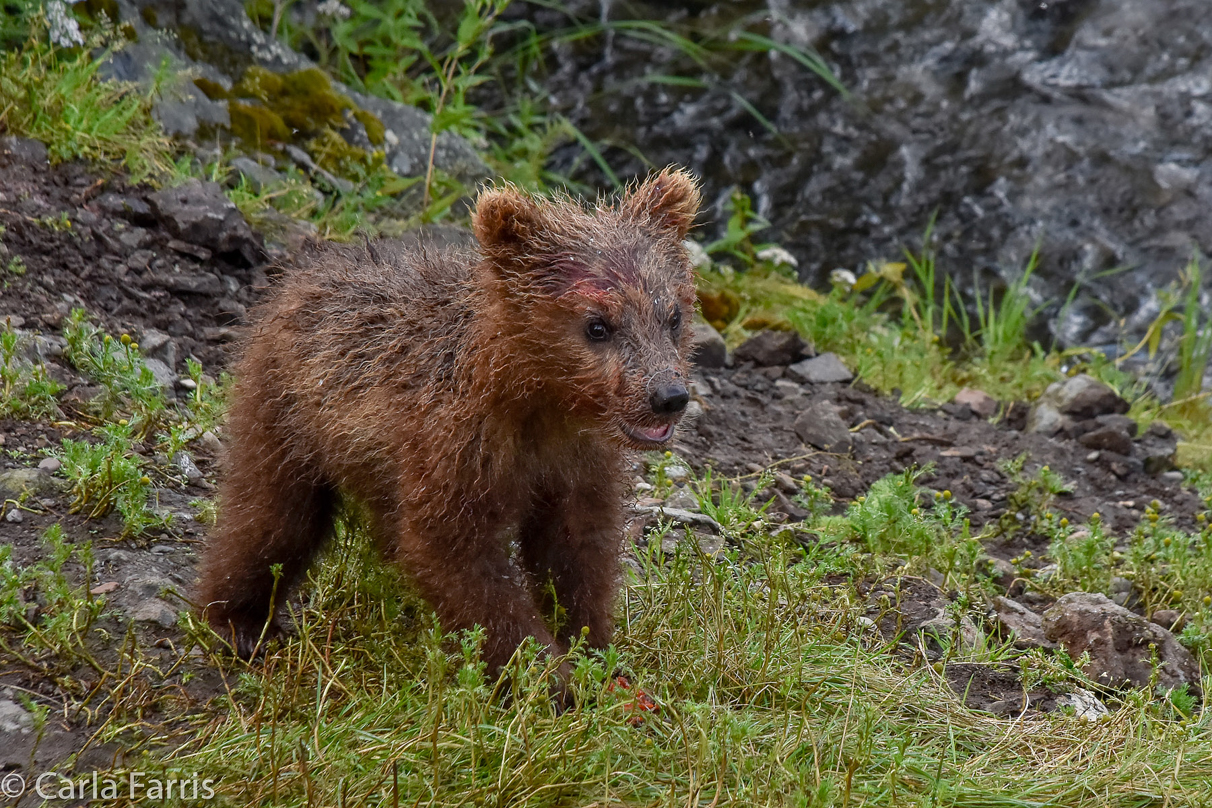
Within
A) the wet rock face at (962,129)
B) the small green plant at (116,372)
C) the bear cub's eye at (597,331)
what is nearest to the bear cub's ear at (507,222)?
the bear cub's eye at (597,331)

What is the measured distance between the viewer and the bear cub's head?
11.1 feet

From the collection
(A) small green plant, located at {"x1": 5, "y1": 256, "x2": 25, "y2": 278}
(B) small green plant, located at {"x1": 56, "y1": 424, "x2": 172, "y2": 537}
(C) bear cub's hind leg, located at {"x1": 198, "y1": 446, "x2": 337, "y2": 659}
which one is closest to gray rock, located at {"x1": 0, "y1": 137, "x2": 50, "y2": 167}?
(A) small green plant, located at {"x1": 5, "y1": 256, "x2": 25, "y2": 278}

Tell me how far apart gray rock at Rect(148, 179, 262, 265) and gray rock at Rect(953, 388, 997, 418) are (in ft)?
12.8

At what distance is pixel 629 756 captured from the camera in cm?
315

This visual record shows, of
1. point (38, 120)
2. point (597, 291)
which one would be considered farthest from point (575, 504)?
point (38, 120)

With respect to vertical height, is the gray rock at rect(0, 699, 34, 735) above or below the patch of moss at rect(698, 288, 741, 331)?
above

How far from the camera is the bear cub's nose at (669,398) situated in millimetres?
3297

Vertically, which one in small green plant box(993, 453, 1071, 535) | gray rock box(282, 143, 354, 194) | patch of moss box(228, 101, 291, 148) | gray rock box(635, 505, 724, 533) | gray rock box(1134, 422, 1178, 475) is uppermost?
patch of moss box(228, 101, 291, 148)

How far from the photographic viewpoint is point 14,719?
128 inches

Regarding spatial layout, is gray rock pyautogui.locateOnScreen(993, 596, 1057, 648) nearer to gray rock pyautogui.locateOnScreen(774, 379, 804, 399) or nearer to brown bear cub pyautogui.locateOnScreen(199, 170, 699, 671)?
brown bear cub pyautogui.locateOnScreen(199, 170, 699, 671)

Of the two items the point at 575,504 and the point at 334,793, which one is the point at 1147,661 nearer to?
the point at 575,504

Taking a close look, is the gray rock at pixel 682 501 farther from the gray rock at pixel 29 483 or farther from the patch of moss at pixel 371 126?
the patch of moss at pixel 371 126

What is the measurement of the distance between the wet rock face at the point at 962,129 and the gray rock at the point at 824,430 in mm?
2828

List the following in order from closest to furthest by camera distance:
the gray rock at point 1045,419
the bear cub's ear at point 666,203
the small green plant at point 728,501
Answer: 1. the bear cub's ear at point 666,203
2. the small green plant at point 728,501
3. the gray rock at point 1045,419
